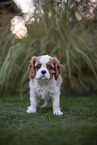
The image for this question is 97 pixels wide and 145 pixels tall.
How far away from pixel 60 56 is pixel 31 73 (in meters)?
1.30

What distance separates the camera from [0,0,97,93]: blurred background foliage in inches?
111

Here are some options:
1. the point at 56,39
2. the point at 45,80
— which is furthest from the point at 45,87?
the point at 56,39

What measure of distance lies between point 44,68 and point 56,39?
5.14ft

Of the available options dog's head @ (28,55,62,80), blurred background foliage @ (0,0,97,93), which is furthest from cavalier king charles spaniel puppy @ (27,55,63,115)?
blurred background foliage @ (0,0,97,93)

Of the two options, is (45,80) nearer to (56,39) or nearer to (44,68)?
(44,68)

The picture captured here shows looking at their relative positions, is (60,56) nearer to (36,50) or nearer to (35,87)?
(36,50)

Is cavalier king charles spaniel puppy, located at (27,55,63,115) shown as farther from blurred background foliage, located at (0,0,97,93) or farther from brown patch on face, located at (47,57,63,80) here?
blurred background foliage, located at (0,0,97,93)

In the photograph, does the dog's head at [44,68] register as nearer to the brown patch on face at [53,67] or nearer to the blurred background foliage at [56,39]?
the brown patch on face at [53,67]

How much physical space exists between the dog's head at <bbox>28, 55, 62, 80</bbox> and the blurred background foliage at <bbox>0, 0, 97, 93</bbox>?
98 cm

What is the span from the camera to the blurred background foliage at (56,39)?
2820 mm

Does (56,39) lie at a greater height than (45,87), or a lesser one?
greater

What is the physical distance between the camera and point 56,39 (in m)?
3.10

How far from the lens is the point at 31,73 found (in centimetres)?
177

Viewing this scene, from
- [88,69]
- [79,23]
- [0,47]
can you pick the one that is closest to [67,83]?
[88,69]
